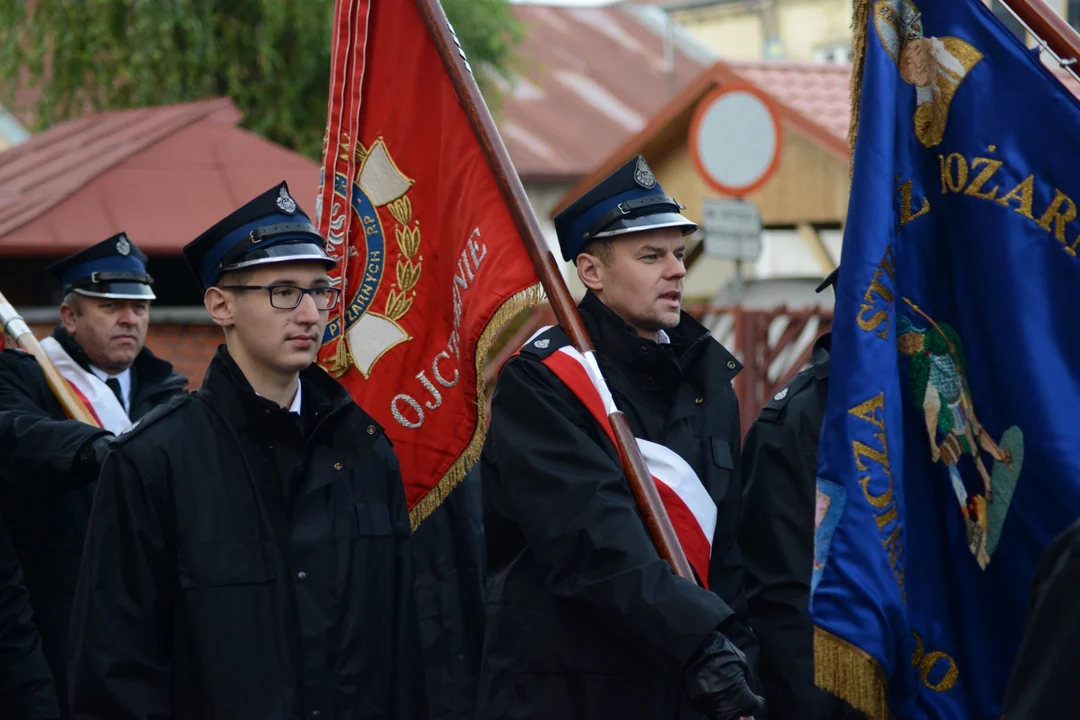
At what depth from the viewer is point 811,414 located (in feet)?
16.4

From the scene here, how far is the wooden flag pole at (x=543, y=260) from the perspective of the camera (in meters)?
4.41

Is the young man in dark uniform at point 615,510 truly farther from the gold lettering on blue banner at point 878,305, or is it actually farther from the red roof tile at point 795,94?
the red roof tile at point 795,94

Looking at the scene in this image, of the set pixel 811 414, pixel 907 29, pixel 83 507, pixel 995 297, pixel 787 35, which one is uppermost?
pixel 787 35

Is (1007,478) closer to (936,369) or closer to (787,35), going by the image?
(936,369)

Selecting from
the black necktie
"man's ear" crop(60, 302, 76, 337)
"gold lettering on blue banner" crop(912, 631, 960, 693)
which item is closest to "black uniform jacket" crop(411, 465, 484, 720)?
the black necktie

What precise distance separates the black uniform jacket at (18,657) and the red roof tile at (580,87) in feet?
77.1

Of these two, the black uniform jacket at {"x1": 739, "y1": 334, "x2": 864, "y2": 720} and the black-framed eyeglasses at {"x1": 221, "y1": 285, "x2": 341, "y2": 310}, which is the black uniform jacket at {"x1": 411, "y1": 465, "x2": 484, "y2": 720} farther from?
the black-framed eyeglasses at {"x1": 221, "y1": 285, "x2": 341, "y2": 310}

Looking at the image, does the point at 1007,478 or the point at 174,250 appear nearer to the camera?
the point at 1007,478

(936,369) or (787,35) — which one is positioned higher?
(787,35)

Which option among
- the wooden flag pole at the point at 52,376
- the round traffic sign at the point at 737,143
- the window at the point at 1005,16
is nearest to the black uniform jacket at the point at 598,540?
the window at the point at 1005,16

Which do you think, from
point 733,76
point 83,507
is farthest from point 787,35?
point 83,507

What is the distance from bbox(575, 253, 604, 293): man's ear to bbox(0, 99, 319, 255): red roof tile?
26.7 feet

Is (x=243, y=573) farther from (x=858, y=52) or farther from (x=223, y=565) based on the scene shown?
(x=858, y=52)

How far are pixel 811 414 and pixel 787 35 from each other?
127 feet
